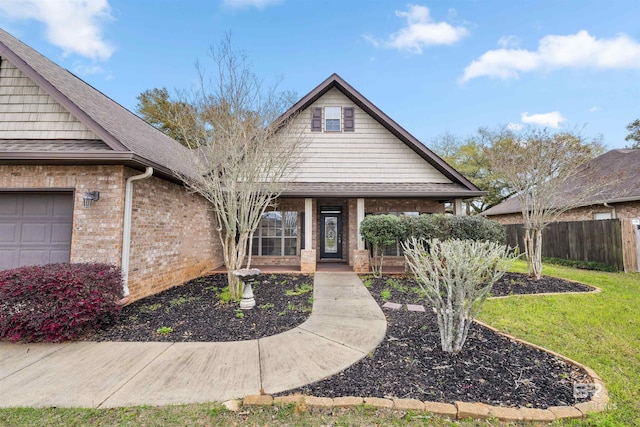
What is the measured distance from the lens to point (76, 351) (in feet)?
12.1

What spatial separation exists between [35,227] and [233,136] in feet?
14.4

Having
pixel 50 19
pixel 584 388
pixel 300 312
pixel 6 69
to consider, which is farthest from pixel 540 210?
pixel 50 19

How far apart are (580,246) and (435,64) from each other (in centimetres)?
1026

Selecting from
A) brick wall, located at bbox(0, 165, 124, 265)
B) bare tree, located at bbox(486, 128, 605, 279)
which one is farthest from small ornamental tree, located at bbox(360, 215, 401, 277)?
brick wall, located at bbox(0, 165, 124, 265)

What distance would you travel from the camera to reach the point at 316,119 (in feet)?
33.3

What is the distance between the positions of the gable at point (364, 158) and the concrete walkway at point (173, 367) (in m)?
6.29

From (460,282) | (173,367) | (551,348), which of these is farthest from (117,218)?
(551,348)

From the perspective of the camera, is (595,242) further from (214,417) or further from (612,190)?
(214,417)

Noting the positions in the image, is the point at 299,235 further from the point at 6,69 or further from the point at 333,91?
the point at 6,69

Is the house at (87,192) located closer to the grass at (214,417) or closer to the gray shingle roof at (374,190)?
the gray shingle roof at (374,190)

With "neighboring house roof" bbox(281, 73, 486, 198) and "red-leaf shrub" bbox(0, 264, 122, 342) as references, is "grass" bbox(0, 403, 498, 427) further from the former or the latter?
"neighboring house roof" bbox(281, 73, 486, 198)

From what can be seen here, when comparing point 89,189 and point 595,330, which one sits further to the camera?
point 89,189

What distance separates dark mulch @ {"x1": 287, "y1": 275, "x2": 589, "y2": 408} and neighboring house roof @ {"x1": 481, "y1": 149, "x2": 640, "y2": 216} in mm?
8126

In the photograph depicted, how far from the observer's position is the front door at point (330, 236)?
36.5 feet
